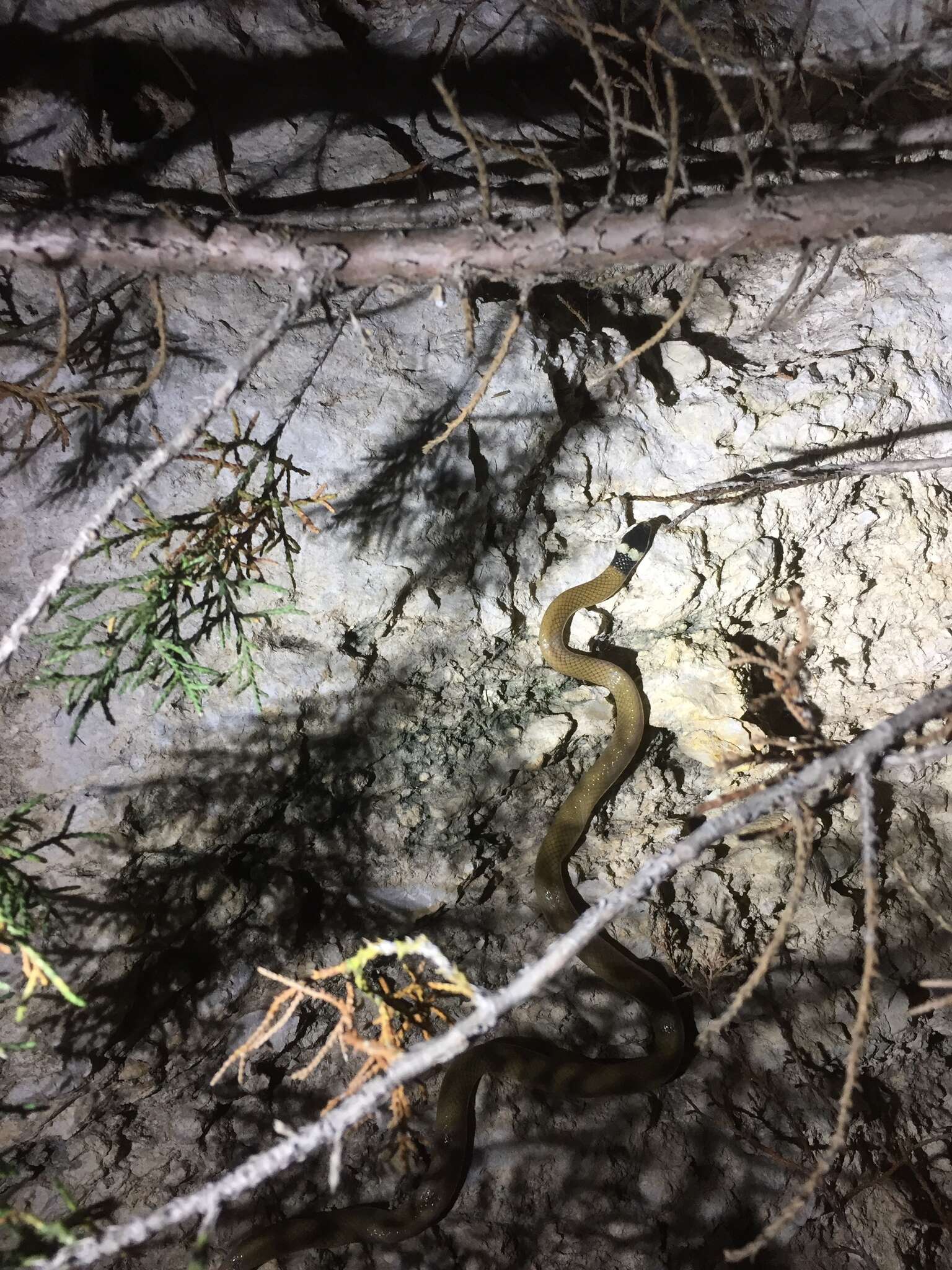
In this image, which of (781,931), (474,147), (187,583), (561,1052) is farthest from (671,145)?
(561,1052)

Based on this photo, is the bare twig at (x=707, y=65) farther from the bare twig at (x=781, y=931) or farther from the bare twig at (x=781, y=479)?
the bare twig at (x=781, y=931)

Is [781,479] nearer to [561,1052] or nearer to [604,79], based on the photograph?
[604,79]

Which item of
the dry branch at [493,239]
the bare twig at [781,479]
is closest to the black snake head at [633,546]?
the bare twig at [781,479]

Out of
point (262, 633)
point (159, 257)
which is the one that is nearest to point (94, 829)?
point (262, 633)

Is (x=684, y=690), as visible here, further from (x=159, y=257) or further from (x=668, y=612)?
(x=159, y=257)

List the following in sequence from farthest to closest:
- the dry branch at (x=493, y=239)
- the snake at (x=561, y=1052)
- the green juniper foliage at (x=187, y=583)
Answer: the snake at (x=561, y=1052)
the green juniper foliage at (x=187, y=583)
the dry branch at (x=493, y=239)

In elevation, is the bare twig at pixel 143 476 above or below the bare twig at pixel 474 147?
below
